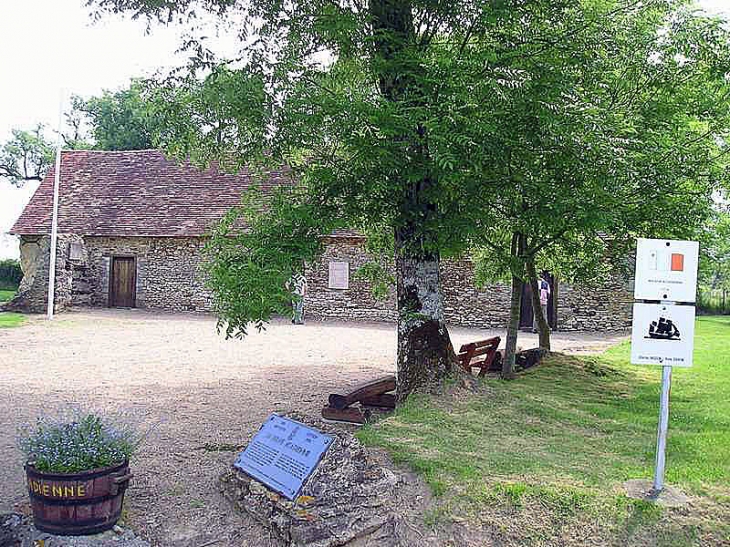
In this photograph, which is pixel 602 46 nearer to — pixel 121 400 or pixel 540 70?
pixel 540 70

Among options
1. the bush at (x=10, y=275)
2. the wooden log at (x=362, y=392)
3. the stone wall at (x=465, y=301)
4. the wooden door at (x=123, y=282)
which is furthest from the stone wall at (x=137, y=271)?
the wooden log at (x=362, y=392)

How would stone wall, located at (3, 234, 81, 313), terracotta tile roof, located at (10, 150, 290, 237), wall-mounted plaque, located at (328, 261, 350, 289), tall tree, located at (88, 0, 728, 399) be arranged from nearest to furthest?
tall tree, located at (88, 0, 728, 399), stone wall, located at (3, 234, 81, 313), wall-mounted plaque, located at (328, 261, 350, 289), terracotta tile roof, located at (10, 150, 290, 237)

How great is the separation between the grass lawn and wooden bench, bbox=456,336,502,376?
28.4 inches

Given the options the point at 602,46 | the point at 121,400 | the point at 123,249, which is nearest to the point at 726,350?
the point at 602,46

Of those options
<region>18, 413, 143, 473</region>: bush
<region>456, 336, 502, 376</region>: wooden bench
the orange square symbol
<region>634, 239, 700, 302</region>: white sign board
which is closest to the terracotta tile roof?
<region>456, 336, 502, 376</region>: wooden bench

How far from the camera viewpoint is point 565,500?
5.18m

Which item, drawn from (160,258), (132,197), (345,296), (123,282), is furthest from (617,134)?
(132,197)

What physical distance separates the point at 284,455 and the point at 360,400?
2.81 meters

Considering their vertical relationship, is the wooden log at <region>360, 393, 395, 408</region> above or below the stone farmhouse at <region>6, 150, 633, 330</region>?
below

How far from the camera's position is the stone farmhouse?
70.1 feet

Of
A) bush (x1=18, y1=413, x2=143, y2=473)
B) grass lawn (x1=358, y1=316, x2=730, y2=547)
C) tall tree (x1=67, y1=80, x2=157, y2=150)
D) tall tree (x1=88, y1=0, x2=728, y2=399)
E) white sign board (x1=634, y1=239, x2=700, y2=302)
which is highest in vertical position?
tall tree (x1=67, y1=80, x2=157, y2=150)

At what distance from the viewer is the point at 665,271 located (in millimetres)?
5355

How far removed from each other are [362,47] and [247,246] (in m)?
2.44

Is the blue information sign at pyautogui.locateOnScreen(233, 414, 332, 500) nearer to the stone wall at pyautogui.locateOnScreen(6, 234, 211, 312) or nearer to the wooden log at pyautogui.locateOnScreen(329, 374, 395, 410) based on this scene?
the wooden log at pyautogui.locateOnScreen(329, 374, 395, 410)
